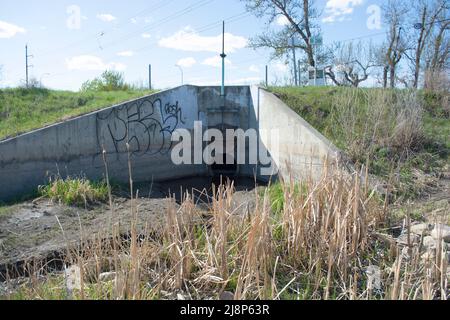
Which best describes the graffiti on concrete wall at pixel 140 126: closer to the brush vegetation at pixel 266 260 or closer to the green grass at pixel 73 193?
the green grass at pixel 73 193

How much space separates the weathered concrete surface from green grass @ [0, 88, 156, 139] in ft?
1.87

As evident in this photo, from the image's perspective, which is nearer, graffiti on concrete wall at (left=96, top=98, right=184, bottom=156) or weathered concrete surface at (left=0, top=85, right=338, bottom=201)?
weathered concrete surface at (left=0, top=85, right=338, bottom=201)

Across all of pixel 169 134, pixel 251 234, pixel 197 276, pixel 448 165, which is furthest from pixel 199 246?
pixel 169 134

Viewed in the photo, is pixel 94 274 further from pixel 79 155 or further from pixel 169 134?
pixel 169 134

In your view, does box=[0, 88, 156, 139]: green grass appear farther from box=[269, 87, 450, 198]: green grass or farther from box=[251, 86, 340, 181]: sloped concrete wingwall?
box=[269, 87, 450, 198]: green grass

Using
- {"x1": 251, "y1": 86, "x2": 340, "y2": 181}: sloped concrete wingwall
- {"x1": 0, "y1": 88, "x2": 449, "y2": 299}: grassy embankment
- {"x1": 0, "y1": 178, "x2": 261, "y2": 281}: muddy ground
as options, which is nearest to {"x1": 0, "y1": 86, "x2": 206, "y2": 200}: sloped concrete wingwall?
{"x1": 0, "y1": 178, "x2": 261, "y2": 281}: muddy ground

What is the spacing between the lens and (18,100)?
492 inches

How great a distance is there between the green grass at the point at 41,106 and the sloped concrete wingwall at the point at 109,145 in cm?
48

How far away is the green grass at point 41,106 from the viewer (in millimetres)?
10562

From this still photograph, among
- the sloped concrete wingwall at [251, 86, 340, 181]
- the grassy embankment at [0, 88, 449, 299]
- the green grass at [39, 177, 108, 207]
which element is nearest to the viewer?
the grassy embankment at [0, 88, 449, 299]

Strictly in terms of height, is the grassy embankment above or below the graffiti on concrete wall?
below

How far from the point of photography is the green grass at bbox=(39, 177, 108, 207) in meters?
8.54

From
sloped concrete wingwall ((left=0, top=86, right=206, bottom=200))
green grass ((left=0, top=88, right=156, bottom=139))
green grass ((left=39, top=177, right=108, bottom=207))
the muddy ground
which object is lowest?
the muddy ground
